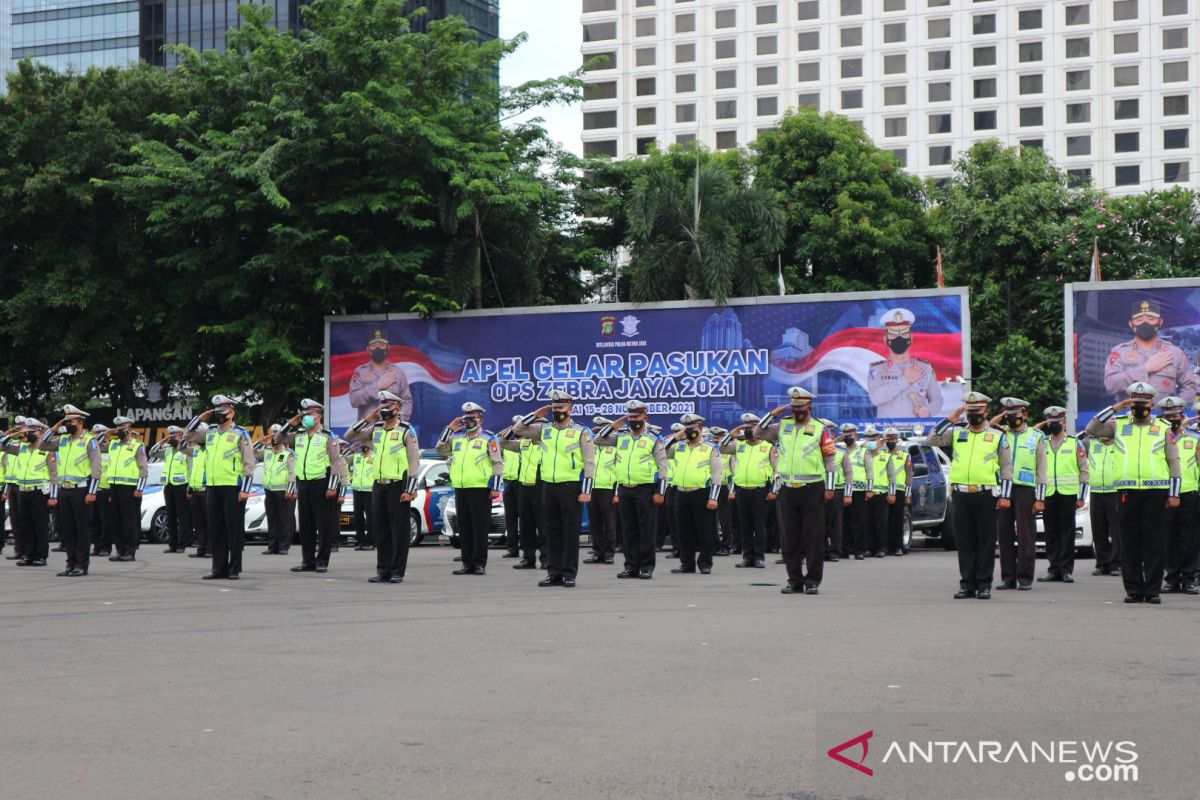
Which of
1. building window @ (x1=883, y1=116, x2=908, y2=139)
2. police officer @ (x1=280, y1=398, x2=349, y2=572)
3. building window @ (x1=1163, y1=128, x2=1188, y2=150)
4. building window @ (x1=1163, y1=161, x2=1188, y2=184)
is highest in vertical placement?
building window @ (x1=883, y1=116, x2=908, y2=139)

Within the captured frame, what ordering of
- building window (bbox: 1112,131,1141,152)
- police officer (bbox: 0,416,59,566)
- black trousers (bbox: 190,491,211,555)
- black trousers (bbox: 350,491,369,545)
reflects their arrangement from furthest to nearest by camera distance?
building window (bbox: 1112,131,1141,152) → black trousers (bbox: 350,491,369,545) → black trousers (bbox: 190,491,211,555) → police officer (bbox: 0,416,59,566)

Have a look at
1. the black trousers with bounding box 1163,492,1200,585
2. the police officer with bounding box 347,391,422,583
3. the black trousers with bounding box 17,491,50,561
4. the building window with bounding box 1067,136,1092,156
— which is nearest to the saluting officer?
the police officer with bounding box 347,391,422,583

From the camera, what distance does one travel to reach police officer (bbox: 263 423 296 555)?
22.6 metres

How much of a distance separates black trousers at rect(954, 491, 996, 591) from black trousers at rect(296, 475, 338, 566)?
769 centimetres

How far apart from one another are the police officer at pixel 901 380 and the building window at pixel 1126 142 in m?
65.7

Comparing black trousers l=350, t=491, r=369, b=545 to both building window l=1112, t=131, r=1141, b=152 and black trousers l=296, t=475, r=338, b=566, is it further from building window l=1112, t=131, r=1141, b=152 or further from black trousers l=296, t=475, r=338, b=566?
building window l=1112, t=131, r=1141, b=152

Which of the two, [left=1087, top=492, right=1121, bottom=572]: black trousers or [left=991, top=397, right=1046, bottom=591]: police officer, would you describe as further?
[left=1087, top=492, right=1121, bottom=572]: black trousers

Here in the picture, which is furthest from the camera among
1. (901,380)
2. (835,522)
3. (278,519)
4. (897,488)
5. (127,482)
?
(901,380)

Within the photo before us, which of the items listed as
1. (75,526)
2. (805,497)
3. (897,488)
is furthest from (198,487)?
(897,488)

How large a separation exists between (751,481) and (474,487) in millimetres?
5241

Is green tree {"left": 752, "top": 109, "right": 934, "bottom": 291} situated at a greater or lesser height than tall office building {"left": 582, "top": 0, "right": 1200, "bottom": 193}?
lesser

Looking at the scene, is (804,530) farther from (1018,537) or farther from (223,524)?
(223,524)

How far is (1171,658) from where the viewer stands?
1002 centimetres

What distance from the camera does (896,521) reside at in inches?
955
